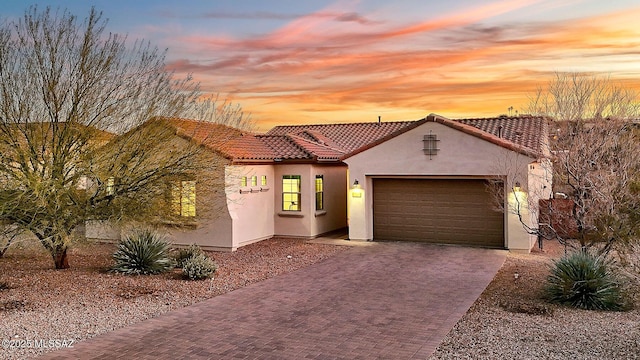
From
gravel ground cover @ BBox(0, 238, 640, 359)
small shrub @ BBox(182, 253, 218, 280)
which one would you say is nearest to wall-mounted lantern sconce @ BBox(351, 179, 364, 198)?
gravel ground cover @ BBox(0, 238, 640, 359)

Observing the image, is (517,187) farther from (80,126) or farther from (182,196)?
(80,126)

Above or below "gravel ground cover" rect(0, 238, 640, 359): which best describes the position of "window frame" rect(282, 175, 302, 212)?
above

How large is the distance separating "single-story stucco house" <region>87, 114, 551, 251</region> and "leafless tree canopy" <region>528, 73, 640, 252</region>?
175 centimetres

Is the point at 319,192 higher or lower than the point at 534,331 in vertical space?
higher

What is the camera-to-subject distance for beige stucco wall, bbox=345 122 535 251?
16453 millimetres

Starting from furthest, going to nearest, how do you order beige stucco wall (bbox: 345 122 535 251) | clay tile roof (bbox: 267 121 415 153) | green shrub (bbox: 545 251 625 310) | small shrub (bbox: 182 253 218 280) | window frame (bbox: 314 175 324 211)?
clay tile roof (bbox: 267 121 415 153) < window frame (bbox: 314 175 324 211) < beige stucco wall (bbox: 345 122 535 251) < small shrub (bbox: 182 253 218 280) < green shrub (bbox: 545 251 625 310)

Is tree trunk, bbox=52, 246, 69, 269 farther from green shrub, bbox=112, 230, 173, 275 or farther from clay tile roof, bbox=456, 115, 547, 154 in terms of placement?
clay tile roof, bbox=456, 115, 547, 154

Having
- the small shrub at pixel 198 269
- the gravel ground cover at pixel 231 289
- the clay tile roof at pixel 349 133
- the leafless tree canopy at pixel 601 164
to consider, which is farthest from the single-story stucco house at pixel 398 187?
the clay tile roof at pixel 349 133

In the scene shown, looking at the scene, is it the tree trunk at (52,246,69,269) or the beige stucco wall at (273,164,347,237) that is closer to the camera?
the tree trunk at (52,246,69,269)

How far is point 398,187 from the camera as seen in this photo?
18719 mm

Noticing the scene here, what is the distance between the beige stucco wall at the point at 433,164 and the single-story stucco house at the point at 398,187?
0.11 ft

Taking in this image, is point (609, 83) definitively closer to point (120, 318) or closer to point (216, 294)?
point (216, 294)

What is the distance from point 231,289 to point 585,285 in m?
7.49

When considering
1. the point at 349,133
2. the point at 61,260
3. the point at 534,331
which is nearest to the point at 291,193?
the point at 349,133
